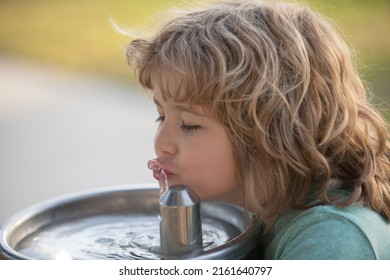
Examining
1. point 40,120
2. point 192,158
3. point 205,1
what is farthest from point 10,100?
point 192,158

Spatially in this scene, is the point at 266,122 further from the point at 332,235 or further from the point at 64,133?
the point at 64,133

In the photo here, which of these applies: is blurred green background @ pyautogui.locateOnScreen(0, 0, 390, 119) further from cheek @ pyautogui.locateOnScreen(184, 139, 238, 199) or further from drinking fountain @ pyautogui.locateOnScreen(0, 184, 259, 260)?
cheek @ pyautogui.locateOnScreen(184, 139, 238, 199)

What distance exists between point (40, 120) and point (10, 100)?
0.73ft

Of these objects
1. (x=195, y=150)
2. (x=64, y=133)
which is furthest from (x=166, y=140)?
(x=64, y=133)

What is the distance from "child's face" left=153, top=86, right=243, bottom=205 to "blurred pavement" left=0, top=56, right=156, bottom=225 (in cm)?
91

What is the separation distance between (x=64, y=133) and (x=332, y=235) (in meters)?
1.49

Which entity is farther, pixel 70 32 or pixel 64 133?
pixel 70 32

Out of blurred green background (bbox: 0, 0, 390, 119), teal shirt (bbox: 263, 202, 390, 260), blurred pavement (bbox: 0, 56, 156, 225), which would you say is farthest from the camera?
blurred green background (bbox: 0, 0, 390, 119)

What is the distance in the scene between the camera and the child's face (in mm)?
945

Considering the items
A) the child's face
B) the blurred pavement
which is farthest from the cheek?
the blurred pavement

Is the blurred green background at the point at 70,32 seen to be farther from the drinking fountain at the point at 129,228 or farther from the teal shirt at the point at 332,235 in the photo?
the teal shirt at the point at 332,235

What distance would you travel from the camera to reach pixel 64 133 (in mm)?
2223

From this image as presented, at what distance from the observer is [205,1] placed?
112cm
